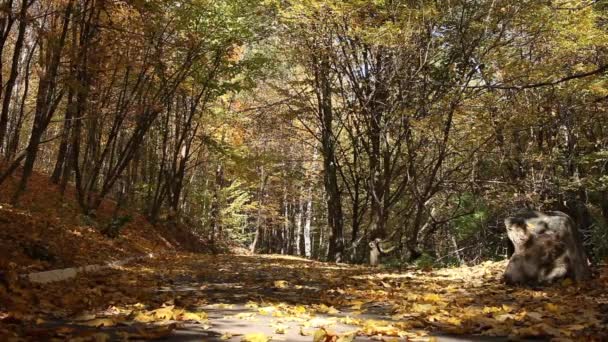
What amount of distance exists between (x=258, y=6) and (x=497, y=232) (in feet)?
35.6

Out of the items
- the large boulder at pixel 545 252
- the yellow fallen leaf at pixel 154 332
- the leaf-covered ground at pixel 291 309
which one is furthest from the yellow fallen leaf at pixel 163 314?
the large boulder at pixel 545 252

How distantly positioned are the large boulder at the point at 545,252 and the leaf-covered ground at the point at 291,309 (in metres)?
0.27

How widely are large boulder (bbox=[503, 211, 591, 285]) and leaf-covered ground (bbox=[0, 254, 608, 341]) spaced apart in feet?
0.87

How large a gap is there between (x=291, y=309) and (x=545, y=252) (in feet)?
12.6

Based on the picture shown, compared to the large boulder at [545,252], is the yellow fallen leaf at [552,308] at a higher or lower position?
lower

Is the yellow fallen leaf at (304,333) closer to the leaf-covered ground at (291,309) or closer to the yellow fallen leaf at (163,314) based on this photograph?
the leaf-covered ground at (291,309)

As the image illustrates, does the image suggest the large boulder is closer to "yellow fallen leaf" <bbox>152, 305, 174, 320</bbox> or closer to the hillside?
"yellow fallen leaf" <bbox>152, 305, 174, 320</bbox>

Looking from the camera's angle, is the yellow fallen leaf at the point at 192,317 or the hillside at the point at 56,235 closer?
the yellow fallen leaf at the point at 192,317

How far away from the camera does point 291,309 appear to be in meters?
5.25

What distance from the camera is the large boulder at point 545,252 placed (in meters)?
6.98

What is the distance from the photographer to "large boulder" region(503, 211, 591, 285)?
6.98 m

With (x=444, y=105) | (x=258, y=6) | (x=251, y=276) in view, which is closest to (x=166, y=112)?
(x=258, y=6)

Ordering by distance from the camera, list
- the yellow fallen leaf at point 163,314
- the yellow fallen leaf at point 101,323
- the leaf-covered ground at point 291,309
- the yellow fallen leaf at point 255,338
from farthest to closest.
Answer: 1. the yellow fallen leaf at point 163,314
2. the yellow fallen leaf at point 101,323
3. the leaf-covered ground at point 291,309
4. the yellow fallen leaf at point 255,338

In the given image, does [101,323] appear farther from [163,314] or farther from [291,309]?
[291,309]
